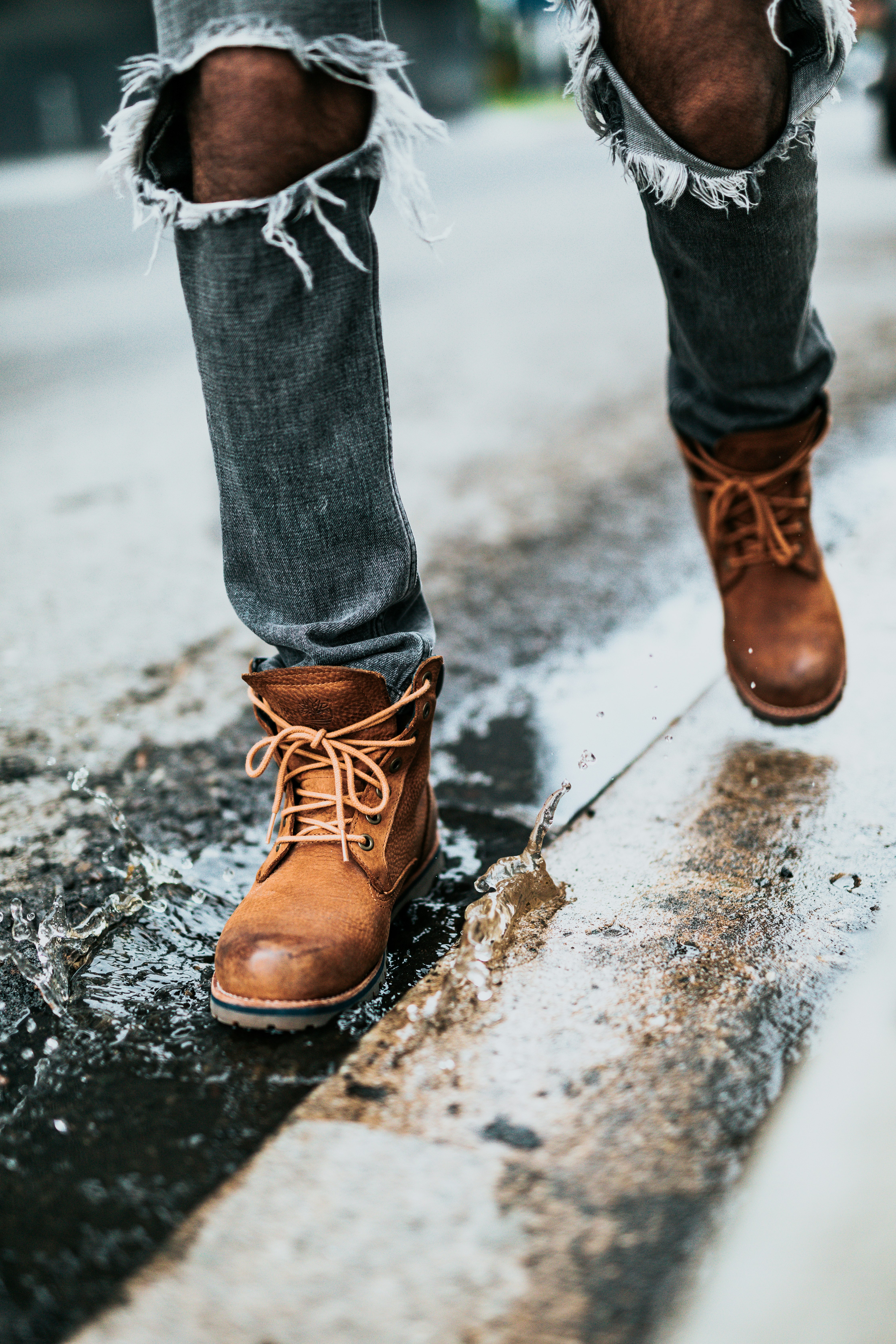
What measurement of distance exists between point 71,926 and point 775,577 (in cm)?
95

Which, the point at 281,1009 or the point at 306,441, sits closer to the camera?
the point at 281,1009

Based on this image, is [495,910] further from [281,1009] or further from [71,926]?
[71,926]

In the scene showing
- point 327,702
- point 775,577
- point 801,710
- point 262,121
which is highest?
point 262,121

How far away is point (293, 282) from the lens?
1026 mm

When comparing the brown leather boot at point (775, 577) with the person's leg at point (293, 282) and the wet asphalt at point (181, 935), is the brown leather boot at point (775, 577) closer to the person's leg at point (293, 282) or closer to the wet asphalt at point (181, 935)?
the wet asphalt at point (181, 935)

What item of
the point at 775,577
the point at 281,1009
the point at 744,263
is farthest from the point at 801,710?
the point at 281,1009

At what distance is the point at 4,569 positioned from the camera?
7.38 feet

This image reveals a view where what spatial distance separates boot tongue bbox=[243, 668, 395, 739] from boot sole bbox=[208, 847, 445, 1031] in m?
0.25

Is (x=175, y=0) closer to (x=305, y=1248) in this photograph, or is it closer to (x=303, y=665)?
(x=303, y=665)

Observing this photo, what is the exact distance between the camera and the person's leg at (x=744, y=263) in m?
1.09

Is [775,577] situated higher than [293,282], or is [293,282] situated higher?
[293,282]

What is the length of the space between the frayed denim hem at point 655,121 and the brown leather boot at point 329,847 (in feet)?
1.82

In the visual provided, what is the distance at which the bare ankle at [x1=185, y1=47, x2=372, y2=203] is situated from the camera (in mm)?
958

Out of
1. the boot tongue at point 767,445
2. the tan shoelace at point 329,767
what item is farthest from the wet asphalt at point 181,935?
the boot tongue at point 767,445
